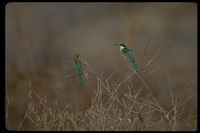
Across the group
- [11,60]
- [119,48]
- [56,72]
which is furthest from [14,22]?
[119,48]

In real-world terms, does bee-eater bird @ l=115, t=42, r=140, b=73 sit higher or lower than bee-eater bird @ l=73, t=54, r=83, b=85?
higher

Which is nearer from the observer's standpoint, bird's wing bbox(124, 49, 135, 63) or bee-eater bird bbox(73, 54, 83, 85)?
bee-eater bird bbox(73, 54, 83, 85)

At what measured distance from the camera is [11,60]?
28.5 ft

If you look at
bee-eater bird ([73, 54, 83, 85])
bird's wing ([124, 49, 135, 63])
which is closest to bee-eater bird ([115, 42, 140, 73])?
bird's wing ([124, 49, 135, 63])

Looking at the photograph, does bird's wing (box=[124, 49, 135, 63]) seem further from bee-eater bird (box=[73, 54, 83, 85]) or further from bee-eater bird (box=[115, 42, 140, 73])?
bee-eater bird (box=[73, 54, 83, 85])

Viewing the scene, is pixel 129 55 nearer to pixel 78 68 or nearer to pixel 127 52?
pixel 127 52

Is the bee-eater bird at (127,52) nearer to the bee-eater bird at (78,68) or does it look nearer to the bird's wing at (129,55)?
the bird's wing at (129,55)

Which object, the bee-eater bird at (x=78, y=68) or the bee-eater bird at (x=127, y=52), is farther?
the bee-eater bird at (x=127, y=52)

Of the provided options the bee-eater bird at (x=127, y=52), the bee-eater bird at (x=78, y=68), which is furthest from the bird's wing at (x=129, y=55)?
the bee-eater bird at (x=78, y=68)

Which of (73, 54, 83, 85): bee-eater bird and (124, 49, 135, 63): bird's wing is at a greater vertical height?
(124, 49, 135, 63): bird's wing

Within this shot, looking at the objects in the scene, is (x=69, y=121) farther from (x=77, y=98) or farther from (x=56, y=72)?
(x=56, y=72)

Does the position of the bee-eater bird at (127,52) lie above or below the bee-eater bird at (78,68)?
above

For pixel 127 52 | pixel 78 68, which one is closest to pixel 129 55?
pixel 127 52

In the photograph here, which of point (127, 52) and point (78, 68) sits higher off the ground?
point (127, 52)
